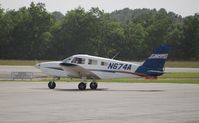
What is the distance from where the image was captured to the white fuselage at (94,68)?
35.3 metres

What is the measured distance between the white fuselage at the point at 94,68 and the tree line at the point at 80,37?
247 feet

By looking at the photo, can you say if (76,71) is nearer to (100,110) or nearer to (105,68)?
(105,68)

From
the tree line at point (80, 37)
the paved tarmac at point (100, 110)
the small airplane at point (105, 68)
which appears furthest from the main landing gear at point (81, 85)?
the tree line at point (80, 37)

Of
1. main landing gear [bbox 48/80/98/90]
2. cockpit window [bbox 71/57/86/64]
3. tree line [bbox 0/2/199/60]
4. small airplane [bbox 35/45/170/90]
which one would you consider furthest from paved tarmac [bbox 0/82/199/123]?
tree line [bbox 0/2/199/60]

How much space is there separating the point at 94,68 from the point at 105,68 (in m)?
0.70

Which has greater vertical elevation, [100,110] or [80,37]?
[80,37]

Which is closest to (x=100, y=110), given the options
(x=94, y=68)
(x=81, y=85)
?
(x=81, y=85)

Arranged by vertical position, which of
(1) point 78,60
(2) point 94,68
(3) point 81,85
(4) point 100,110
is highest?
(1) point 78,60

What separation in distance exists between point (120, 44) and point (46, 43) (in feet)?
55.7

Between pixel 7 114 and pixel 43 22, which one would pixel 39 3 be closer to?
pixel 43 22

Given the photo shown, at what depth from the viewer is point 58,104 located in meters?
23.4

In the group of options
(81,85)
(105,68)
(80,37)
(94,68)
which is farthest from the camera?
(80,37)

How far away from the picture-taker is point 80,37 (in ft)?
389

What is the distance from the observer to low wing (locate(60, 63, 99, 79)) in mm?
35578
